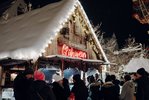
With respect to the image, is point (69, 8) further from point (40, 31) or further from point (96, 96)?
point (96, 96)

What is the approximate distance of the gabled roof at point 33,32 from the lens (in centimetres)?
880

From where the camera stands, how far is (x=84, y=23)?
1452 cm

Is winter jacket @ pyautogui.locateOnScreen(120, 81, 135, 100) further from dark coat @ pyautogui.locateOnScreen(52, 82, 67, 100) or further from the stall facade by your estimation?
the stall facade

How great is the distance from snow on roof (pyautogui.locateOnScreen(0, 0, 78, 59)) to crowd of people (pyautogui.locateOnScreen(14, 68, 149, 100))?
1.16 meters

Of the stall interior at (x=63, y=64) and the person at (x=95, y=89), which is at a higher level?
the stall interior at (x=63, y=64)

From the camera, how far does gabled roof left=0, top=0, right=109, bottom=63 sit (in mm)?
8795

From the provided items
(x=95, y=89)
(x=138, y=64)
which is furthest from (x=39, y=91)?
(x=138, y=64)

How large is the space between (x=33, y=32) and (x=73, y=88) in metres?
2.46

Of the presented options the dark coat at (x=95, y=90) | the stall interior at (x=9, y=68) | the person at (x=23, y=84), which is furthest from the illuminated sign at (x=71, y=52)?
the person at (x=23, y=84)

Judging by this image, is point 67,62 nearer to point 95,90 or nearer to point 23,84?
point 95,90

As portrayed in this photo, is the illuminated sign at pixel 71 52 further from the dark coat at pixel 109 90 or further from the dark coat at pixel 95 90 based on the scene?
the dark coat at pixel 109 90

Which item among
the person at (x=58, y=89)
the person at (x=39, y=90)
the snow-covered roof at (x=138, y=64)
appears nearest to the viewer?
the person at (x=39, y=90)

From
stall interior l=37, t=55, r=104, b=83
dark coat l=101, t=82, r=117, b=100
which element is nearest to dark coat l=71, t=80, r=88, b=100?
dark coat l=101, t=82, r=117, b=100

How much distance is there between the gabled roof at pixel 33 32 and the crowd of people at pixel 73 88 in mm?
1143
